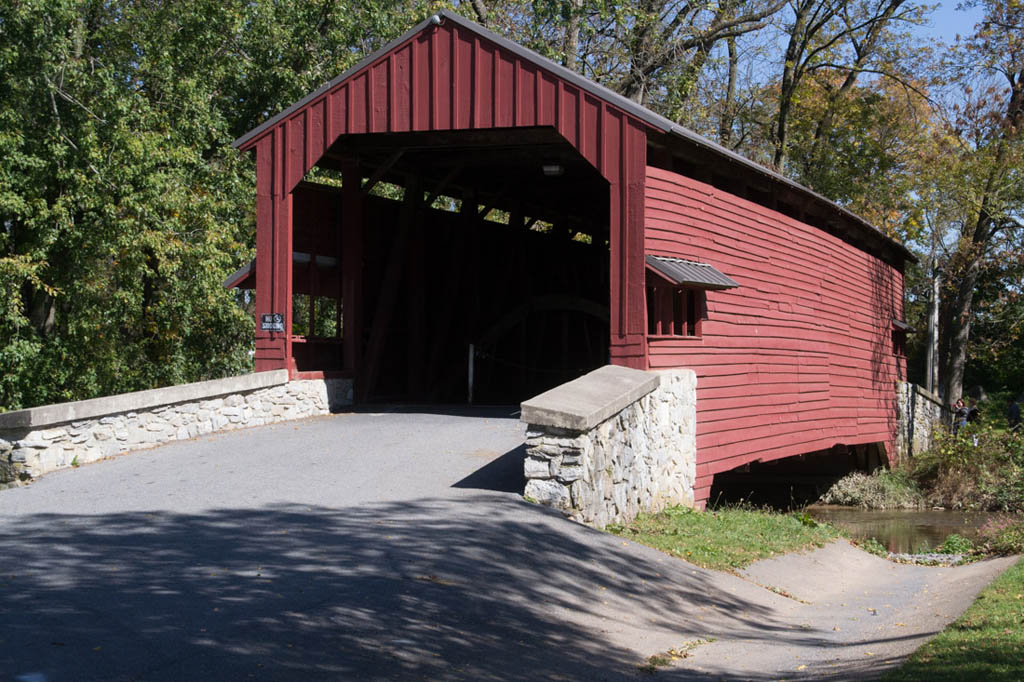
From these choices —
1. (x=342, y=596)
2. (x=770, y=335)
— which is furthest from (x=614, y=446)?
(x=770, y=335)

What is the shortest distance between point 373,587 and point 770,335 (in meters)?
11.2

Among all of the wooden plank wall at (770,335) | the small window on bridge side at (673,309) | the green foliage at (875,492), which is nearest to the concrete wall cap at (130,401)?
the small window on bridge side at (673,309)

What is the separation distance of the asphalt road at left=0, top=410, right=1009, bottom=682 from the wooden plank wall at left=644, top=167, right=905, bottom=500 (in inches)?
124

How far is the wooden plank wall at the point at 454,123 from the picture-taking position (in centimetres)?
1320

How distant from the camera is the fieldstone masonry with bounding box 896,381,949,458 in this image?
24812 mm

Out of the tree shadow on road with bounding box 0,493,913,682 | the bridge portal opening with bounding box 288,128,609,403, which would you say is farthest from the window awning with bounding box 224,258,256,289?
the tree shadow on road with bounding box 0,493,913,682

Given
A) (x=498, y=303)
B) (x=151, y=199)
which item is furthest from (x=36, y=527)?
(x=498, y=303)

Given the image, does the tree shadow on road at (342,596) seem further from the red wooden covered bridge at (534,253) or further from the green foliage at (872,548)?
the green foliage at (872,548)

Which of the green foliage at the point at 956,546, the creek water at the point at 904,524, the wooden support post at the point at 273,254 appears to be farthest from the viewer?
the creek water at the point at 904,524

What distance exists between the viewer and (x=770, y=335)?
55.5ft

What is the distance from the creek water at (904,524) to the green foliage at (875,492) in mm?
354

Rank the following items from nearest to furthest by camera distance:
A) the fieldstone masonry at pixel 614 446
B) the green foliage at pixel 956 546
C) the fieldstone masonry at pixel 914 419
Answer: the fieldstone masonry at pixel 614 446
the green foliage at pixel 956 546
the fieldstone masonry at pixel 914 419

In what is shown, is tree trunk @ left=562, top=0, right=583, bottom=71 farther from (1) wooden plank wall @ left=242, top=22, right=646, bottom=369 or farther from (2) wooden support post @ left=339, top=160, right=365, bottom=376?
(1) wooden plank wall @ left=242, top=22, right=646, bottom=369

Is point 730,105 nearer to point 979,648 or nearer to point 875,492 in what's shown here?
point 875,492
